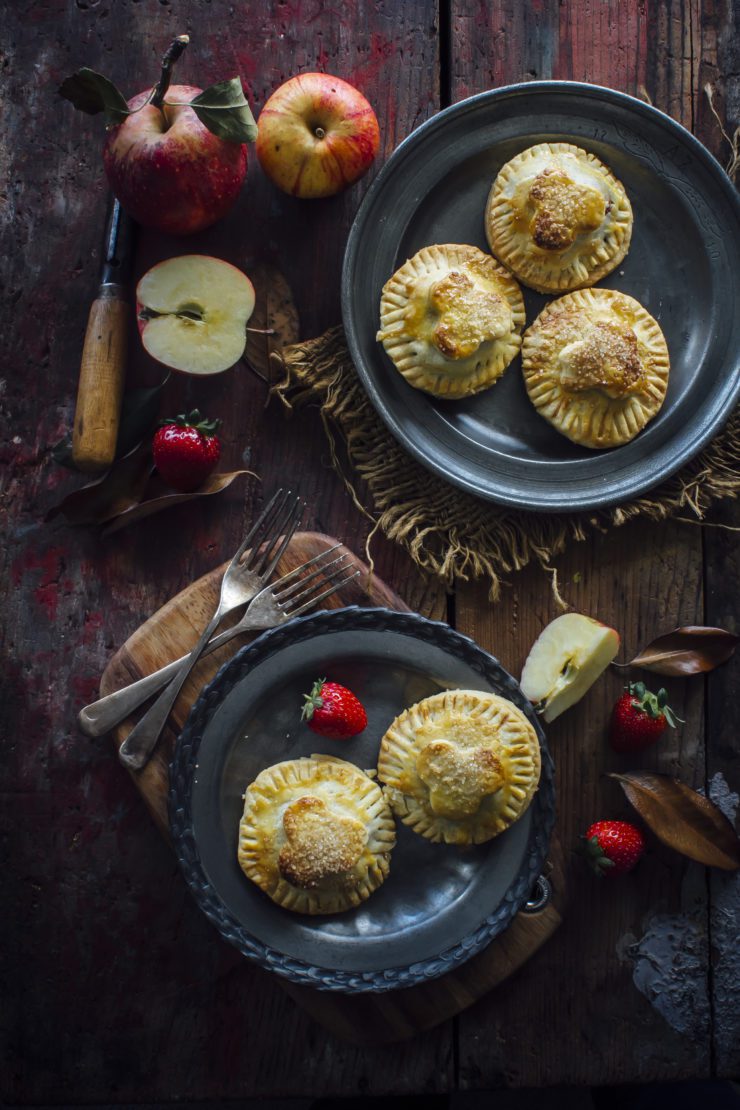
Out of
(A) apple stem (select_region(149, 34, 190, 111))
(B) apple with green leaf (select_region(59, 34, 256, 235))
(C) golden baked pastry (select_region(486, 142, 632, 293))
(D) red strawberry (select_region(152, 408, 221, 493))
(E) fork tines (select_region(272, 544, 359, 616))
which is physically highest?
(A) apple stem (select_region(149, 34, 190, 111))

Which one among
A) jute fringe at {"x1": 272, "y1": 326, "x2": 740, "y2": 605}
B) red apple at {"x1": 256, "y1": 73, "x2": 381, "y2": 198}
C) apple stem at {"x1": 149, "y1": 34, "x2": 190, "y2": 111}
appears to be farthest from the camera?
jute fringe at {"x1": 272, "y1": 326, "x2": 740, "y2": 605}

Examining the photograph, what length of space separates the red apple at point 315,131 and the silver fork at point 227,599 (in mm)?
580

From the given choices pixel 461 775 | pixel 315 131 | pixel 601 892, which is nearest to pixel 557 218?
pixel 315 131

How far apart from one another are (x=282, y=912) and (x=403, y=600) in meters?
0.58

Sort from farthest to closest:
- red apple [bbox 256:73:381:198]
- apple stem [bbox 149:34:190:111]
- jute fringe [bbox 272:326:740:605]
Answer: jute fringe [bbox 272:326:740:605]
red apple [bbox 256:73:381:198]
apple stem [bbox 149:34:190:111]

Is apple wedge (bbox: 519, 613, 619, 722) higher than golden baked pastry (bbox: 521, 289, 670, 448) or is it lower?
lower

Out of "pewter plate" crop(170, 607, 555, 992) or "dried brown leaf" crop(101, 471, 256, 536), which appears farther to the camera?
"dried brown leaf" crop(101, 471, 256, 536)

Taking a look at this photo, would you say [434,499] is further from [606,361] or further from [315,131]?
[315,131]

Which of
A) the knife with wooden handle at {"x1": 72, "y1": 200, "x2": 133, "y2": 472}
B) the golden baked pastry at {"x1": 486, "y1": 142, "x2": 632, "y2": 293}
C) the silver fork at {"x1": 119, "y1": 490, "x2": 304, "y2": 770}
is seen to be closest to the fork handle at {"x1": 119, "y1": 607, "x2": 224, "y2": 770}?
the silver fork at {"x1": 119, "y1": 490, "x2": 304, "y2": 770}

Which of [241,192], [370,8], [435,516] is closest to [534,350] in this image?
[435,516]

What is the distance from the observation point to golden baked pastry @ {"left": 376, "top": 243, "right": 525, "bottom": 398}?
1577 millimetres

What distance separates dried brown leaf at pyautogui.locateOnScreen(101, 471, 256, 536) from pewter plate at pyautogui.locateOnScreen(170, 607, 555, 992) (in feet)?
1.02

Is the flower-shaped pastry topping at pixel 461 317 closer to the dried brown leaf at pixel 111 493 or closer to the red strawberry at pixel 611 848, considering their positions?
the dried brown leaf at pixel 111 493

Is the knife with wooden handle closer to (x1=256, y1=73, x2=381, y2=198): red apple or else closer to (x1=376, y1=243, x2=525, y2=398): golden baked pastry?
(x1=256, y1=73, x2=381, y2=198): red apple
